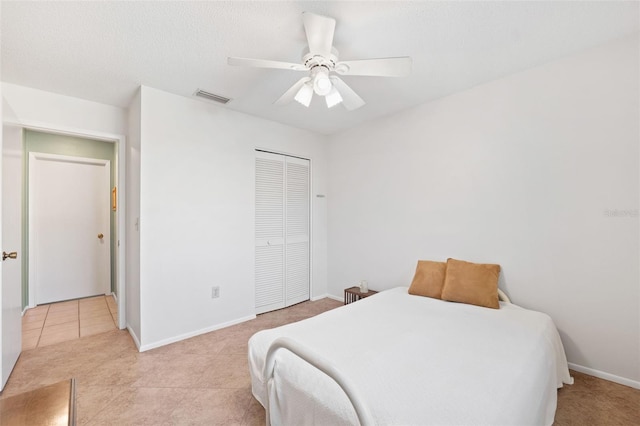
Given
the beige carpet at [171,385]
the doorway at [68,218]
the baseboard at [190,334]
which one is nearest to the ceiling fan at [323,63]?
the beige carpet at [171,385]

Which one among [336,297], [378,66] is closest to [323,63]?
[378,66]

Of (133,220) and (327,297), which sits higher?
(133,220)

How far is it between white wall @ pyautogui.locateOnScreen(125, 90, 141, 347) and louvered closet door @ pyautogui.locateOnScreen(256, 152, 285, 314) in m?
1.25

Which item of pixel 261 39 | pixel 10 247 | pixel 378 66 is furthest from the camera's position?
pixel 10 247

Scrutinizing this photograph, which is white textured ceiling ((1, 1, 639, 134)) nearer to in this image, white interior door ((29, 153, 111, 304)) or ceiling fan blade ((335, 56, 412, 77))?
ceiling fan blade ((335, 56, 412, 77))

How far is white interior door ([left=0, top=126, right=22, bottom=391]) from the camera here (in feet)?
6.42

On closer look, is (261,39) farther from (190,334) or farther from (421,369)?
(190,334)

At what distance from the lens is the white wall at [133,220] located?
2602 mm

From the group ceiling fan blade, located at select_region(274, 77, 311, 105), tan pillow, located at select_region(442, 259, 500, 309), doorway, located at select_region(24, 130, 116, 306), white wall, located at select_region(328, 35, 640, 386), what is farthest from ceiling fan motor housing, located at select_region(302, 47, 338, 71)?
doorway, located at select_region(24, 130, 116, 306)

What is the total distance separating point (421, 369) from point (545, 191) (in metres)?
1.86

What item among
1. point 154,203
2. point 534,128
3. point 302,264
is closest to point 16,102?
point 154,203

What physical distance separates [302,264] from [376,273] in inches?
Answer: 41.4

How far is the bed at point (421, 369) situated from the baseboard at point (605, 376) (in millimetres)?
273

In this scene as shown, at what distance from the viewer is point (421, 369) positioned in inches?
52.4
